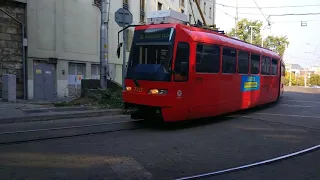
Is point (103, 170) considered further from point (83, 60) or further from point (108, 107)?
point (83, 60)

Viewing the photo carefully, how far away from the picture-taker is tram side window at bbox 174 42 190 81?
359 inches

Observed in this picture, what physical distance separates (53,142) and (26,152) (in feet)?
3.16

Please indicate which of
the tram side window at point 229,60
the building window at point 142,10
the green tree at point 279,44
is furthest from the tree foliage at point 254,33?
the tram side window at point 229,60

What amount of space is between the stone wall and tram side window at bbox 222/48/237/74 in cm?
1220

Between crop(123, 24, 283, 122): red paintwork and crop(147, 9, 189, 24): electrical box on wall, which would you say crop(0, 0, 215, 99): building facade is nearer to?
crop(147, 9, 189, 24): electrical box on wall

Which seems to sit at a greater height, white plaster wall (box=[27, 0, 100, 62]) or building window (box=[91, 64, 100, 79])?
white plaster wall (box=[27, 0, 100, 62])

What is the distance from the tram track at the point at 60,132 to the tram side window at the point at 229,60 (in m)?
3.74

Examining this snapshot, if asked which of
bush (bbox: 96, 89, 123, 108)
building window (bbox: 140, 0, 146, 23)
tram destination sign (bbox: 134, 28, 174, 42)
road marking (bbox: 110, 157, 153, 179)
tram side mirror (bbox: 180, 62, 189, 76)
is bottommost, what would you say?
road marking (bbox: 110, 157, 153, 179)

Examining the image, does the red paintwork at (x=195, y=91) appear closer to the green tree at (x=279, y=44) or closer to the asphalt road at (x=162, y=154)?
the asphalt road at (x=162, y=154)

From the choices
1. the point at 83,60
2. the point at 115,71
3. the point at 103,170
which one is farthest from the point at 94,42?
the point at 103,170

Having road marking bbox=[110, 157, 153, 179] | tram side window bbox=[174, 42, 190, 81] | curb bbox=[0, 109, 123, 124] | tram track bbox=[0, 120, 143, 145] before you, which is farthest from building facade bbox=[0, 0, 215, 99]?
road marking bbox=[110, 157, 153, 179]

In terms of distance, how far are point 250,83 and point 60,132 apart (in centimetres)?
821

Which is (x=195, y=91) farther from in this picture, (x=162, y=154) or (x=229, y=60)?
(x=162, y=154)

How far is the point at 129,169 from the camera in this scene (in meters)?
5.65
